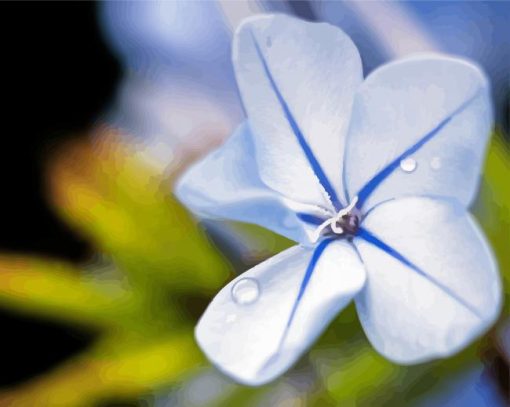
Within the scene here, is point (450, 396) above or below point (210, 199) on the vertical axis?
below

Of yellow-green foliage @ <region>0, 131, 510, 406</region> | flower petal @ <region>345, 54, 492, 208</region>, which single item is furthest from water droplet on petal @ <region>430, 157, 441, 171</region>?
yellow-green foliage @ <region>0, 131, 510, 406</region>

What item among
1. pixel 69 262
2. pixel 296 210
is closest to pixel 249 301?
pixel 296 210

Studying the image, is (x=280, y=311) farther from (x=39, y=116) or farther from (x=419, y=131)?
(x=39, y=116)

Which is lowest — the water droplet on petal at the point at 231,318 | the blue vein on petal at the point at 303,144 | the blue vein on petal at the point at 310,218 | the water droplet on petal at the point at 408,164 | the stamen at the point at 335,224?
the water droplet on petal at the point at 231,318

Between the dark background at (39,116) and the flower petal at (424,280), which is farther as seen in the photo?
the dark background at (39,116)

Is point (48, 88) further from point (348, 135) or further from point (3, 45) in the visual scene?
point (348, 135)

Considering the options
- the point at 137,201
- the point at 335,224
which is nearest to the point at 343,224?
the point at 335,224

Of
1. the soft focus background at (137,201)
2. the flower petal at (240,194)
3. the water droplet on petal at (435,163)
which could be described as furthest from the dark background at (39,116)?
the water droplet on petal at (435,163)

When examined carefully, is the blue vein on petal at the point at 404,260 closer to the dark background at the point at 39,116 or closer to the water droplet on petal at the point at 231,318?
the water droplet on petal at the point at 231,318
